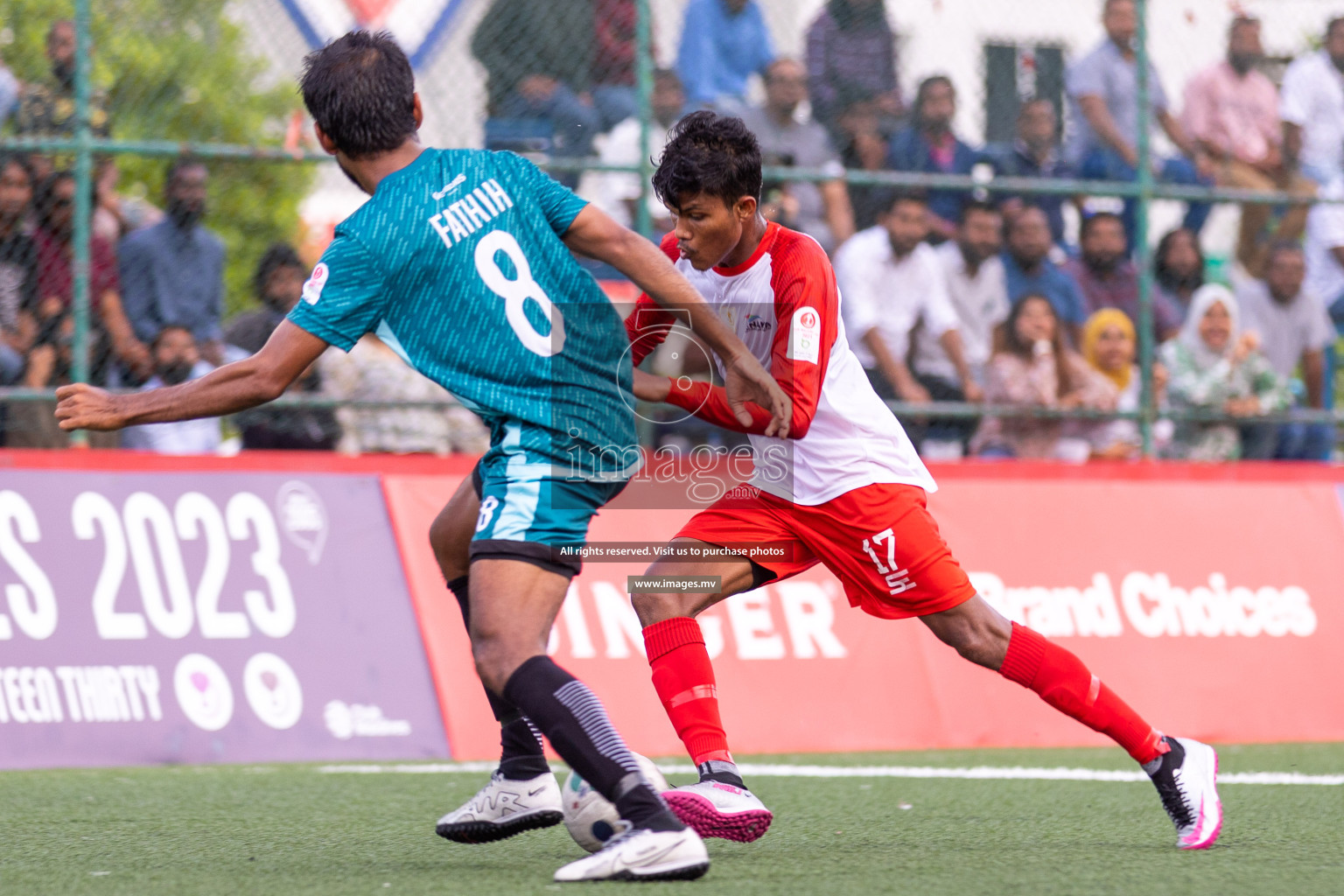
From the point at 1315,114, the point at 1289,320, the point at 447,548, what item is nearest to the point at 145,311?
the point at 447,548

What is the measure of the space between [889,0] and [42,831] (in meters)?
6.03

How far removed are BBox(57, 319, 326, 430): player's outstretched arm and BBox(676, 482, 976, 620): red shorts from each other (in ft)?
4.65

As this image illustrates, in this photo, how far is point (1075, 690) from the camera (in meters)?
4.43

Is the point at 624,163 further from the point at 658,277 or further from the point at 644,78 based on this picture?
the point at 658,277

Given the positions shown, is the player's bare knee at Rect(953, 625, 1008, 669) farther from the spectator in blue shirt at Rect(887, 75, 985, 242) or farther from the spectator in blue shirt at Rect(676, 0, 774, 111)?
→ the spectator in blue shirt at Rect(676, 0, 774, 111)

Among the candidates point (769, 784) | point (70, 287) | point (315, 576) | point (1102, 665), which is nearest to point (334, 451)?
point (315, 576)

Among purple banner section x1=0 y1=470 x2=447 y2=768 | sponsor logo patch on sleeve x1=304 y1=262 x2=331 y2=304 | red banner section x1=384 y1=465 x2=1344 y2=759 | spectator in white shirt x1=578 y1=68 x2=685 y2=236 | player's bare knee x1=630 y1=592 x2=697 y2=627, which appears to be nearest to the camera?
sponsor logo patch on sleeve x1=304 y1=262 x2=331 y2=304

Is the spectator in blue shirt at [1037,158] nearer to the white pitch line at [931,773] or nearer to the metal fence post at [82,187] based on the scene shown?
the white pitch line at [931,773]

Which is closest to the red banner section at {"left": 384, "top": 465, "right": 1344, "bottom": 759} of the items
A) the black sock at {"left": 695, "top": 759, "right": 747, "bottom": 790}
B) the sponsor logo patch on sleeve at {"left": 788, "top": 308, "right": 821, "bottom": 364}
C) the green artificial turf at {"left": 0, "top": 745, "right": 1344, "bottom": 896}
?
the green artificial turf at {"left": 0, "top": 745, "right": 1344, "bottom": 896}

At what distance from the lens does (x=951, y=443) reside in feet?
27.1

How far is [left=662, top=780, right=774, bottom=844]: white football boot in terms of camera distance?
4113mm

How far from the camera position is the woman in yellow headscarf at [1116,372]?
8492 mm

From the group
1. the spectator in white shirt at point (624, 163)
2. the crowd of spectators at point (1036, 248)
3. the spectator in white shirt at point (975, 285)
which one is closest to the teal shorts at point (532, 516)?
the spectator in white shirt at point (624, 163)

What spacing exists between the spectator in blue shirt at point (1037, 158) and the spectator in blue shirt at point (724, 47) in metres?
1.40
